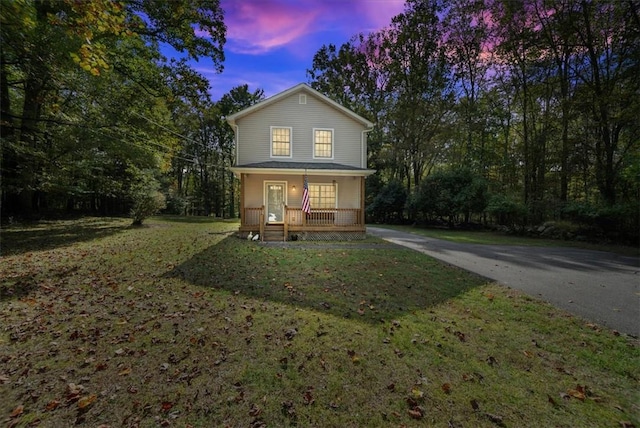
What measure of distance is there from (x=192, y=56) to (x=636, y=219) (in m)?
23.1

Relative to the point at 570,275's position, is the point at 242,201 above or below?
above

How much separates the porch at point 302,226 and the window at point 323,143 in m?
3.42

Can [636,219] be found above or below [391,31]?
below

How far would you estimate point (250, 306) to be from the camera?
4984 millimetres

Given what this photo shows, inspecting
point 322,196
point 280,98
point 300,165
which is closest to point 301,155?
point 300,165

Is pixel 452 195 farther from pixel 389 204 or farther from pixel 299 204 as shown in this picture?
pixel 299 204

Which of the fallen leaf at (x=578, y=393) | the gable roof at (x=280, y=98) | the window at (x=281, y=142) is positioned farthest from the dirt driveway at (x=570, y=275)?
the gable roof at (x=280, y=98)

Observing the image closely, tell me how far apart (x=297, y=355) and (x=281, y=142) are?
13060 millimetres

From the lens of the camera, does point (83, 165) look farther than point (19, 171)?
Yes

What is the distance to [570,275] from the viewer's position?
740cm

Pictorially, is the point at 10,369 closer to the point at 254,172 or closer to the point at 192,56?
the point at 254,172

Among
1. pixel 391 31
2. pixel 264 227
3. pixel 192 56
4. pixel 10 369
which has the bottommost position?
pixel 10 369

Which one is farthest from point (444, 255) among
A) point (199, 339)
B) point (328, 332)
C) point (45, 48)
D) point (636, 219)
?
point (45, 48)

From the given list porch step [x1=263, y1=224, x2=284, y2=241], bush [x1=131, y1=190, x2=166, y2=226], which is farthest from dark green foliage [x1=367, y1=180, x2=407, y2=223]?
bush [x1=131, y1=190, x2=166, y2=226]
